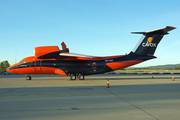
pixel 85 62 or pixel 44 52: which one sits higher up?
pixel 44 52

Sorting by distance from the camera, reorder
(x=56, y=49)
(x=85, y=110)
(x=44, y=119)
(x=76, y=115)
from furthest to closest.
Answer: (x=56, y=49), (x=85, y=110), (x=76, y=115), (x=44, y=119)

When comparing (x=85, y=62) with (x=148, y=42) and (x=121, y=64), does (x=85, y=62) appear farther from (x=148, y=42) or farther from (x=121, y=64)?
(x=148, y=42)

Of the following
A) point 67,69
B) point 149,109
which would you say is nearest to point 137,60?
point 67,69

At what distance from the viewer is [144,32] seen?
845 inches

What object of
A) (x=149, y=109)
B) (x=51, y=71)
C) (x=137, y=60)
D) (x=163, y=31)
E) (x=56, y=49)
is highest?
(x=163, y=31)

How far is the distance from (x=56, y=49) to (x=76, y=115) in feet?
53.7

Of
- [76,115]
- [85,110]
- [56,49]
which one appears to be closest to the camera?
[76,115]

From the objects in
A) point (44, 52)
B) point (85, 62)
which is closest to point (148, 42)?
point (85, 62)

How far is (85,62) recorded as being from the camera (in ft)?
71.8

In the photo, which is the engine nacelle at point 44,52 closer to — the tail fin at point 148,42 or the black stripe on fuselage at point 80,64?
the black stripe on fuselage at point 80,64

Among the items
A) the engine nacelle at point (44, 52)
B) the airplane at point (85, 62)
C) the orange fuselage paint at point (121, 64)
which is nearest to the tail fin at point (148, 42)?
the airplane at point (85, 62)

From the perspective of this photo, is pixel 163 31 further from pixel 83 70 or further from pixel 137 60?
pixel 83 70

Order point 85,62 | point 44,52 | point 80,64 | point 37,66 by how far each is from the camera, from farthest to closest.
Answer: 1. point 85,62
2. point 80,64
3. point 37,66
4. point 44,52

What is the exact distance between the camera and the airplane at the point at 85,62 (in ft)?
70.2
